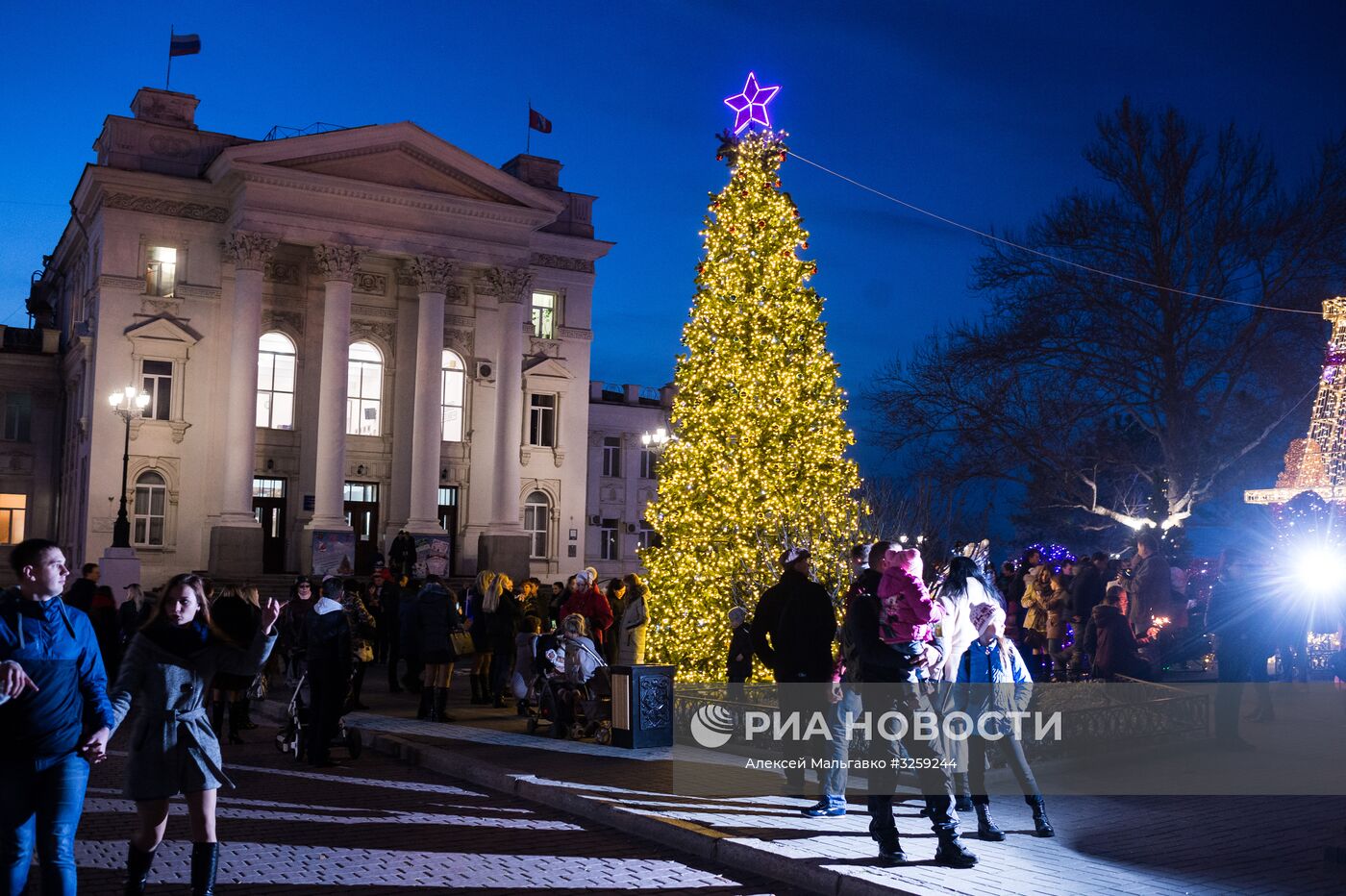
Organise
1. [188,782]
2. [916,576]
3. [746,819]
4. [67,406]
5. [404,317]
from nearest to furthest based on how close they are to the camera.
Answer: [188,782] → [916,576] → [746,819] → [404,317] → [67,406]

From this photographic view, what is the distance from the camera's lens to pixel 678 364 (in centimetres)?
1505

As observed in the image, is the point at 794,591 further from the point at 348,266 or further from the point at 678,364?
the point at 348,266

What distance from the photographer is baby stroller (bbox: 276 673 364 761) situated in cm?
1334

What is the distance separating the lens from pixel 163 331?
134ft

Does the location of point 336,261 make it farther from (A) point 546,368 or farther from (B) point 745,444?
(B) point 745,444

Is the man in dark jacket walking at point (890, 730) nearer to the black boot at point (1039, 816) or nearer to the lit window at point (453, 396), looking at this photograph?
the black boot at point (1039, 816)

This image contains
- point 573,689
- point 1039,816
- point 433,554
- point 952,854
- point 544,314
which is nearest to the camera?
point 952,854

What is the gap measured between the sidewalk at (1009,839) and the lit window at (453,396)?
110 feet

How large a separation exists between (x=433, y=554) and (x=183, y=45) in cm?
1991

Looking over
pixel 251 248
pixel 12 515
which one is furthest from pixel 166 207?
pixel 12 515

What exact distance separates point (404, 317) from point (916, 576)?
3860 centimetres

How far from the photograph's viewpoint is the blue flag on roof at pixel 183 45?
43.6m

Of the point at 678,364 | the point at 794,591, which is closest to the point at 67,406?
the point at 678,364

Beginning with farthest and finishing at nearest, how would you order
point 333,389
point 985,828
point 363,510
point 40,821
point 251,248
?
point 363,510, point 333,389, point 251,248, point 985,828, point 40,821
